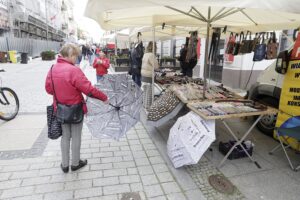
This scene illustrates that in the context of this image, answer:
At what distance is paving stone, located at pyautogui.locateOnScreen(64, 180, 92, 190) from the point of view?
3.05 m

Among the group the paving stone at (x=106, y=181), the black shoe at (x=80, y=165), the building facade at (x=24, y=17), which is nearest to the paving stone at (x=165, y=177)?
the paving stone at (x=106, y=181)

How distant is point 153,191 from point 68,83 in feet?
5.63

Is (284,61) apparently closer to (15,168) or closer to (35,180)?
(35,180)

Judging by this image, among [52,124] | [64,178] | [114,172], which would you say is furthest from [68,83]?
[114,172]

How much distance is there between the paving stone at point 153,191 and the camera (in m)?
2.96

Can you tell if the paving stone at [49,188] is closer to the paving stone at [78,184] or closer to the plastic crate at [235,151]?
the paving stone at [78,184]

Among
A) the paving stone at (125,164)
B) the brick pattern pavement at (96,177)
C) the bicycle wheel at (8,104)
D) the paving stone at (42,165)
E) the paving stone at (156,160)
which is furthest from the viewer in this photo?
the bicycle wheel at (8,104)

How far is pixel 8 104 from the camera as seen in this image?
5.56 meters

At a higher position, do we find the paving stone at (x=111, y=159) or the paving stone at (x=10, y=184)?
the paving stone at (x=111, y=159)

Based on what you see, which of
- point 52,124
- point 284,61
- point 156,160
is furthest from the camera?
point 284,61

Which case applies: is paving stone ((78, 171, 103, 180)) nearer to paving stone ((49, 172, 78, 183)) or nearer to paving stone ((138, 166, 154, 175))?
paving stone ((49, 172, 78, 183))

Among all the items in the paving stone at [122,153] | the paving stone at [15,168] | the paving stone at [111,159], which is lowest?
the paving stone at [111,159]

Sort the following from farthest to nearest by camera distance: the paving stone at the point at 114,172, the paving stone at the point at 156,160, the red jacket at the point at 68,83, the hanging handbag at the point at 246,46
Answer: the hanging handbag at the point at 246,46
the paving stone at the point at 156,160
the paving stone at the point at 114,172
the red jacket at the point at 68,83

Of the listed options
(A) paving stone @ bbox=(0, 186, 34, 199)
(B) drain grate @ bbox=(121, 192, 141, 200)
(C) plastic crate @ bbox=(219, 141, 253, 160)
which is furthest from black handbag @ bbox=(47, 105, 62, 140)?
(C) plastic crate @ bbox=(219, 141, 253, 160)
